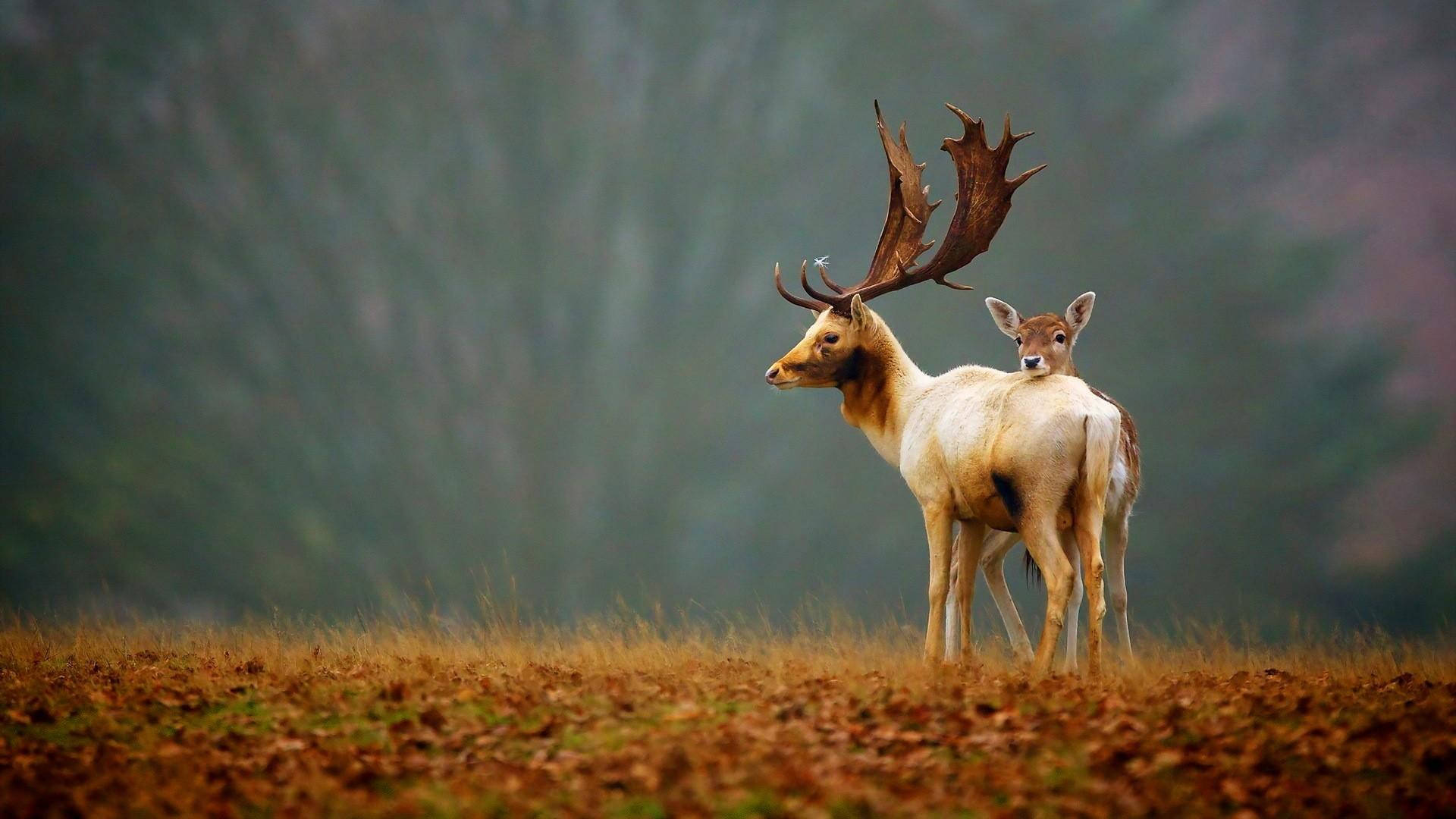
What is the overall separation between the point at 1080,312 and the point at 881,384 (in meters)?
2.16

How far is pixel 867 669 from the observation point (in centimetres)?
1030

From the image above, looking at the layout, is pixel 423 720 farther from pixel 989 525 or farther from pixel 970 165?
pixel 970 165

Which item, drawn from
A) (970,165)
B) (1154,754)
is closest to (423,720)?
(1154,754)

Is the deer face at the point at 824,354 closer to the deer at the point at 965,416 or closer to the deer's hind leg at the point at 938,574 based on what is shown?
the deer at the point at 965,416

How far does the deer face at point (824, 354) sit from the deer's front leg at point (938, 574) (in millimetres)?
1970

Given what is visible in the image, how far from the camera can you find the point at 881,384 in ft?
39.1

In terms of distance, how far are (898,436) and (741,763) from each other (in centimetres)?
594

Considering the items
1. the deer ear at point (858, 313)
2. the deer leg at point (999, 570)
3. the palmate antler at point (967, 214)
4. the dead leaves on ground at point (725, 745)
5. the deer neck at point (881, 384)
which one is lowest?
the dead leaves on ground at point (725, 745)

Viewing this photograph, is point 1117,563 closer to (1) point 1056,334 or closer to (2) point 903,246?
(1) point 1056,334

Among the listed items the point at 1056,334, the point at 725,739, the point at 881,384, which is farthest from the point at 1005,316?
the point at 725,739

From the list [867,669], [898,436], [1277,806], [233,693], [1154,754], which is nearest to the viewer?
[1277,806]

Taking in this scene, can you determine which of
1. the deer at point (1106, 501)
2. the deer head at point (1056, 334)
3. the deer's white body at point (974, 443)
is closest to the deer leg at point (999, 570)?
the deer at point (1106, 501)

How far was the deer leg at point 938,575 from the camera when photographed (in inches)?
418

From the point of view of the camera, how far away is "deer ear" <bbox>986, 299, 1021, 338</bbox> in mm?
12258
